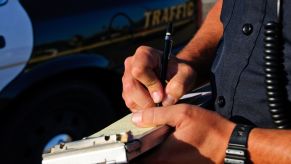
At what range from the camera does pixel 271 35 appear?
155 cm

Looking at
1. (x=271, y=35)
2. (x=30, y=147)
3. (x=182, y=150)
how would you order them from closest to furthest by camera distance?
(x=182, y=150) → (x=271, y=35) → (x=30, y=147)

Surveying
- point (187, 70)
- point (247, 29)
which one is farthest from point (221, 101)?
point (247, 29)

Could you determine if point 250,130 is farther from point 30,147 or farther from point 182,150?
point 30,147

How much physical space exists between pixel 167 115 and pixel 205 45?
2.35 ft

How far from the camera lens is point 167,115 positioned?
4.65 ft

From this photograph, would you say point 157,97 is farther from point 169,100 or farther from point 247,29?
point 247,29

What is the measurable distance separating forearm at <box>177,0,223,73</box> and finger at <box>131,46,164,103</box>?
273 millimetres

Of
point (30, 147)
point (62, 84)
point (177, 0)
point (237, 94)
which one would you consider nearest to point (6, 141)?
point (30, 147)

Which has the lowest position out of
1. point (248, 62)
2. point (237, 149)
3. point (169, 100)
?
point (237, 149)

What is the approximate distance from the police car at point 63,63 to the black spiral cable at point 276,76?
2331 millimetres

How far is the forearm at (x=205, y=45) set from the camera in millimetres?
2012

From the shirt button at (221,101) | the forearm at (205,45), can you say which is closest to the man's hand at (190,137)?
the shirt button at (221,101)

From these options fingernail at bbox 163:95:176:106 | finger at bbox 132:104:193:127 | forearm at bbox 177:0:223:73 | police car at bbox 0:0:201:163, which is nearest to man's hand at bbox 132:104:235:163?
finger at bbox 132:104:193:127

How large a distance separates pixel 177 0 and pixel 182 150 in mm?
3280
